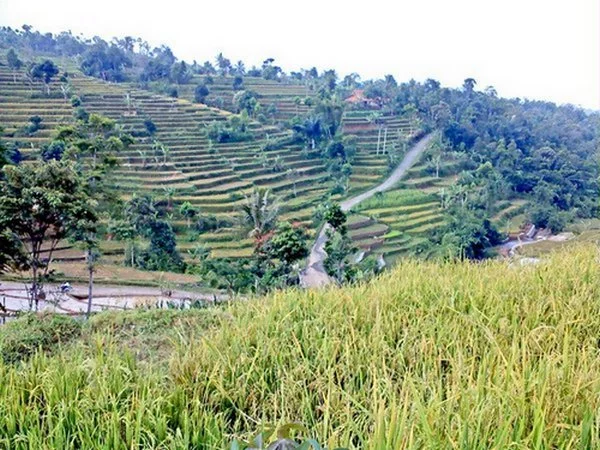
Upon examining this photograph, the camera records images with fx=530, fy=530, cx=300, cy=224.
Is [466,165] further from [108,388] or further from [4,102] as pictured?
[108,388]

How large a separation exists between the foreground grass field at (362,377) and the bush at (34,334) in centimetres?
58

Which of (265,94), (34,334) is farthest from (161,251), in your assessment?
(265,94)

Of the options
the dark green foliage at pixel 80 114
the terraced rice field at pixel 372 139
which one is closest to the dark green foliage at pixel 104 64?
the dark green foliage at pixel 80 114

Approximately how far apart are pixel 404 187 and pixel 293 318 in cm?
2581

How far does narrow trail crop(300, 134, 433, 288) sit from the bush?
706 centimetres

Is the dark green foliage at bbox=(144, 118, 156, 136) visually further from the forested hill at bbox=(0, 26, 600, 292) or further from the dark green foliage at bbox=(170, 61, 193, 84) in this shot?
the dark green foliage at bbox=(170, 61, 193, 84)

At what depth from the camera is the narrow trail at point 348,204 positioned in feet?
57.1

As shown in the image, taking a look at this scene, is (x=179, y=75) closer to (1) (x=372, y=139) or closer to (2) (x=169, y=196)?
(1) (x=372, y=139)

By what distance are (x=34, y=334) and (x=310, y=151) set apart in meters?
27.2

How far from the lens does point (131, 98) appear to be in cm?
3097

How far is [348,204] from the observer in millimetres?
24891

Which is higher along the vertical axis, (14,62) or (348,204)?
(14,62)

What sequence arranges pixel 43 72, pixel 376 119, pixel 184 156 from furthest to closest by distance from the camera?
1. pixel 376 119
2. pixel 43 72
3. pixel 184 156

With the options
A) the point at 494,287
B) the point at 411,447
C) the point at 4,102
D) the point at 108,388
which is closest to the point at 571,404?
the point at 411,447
